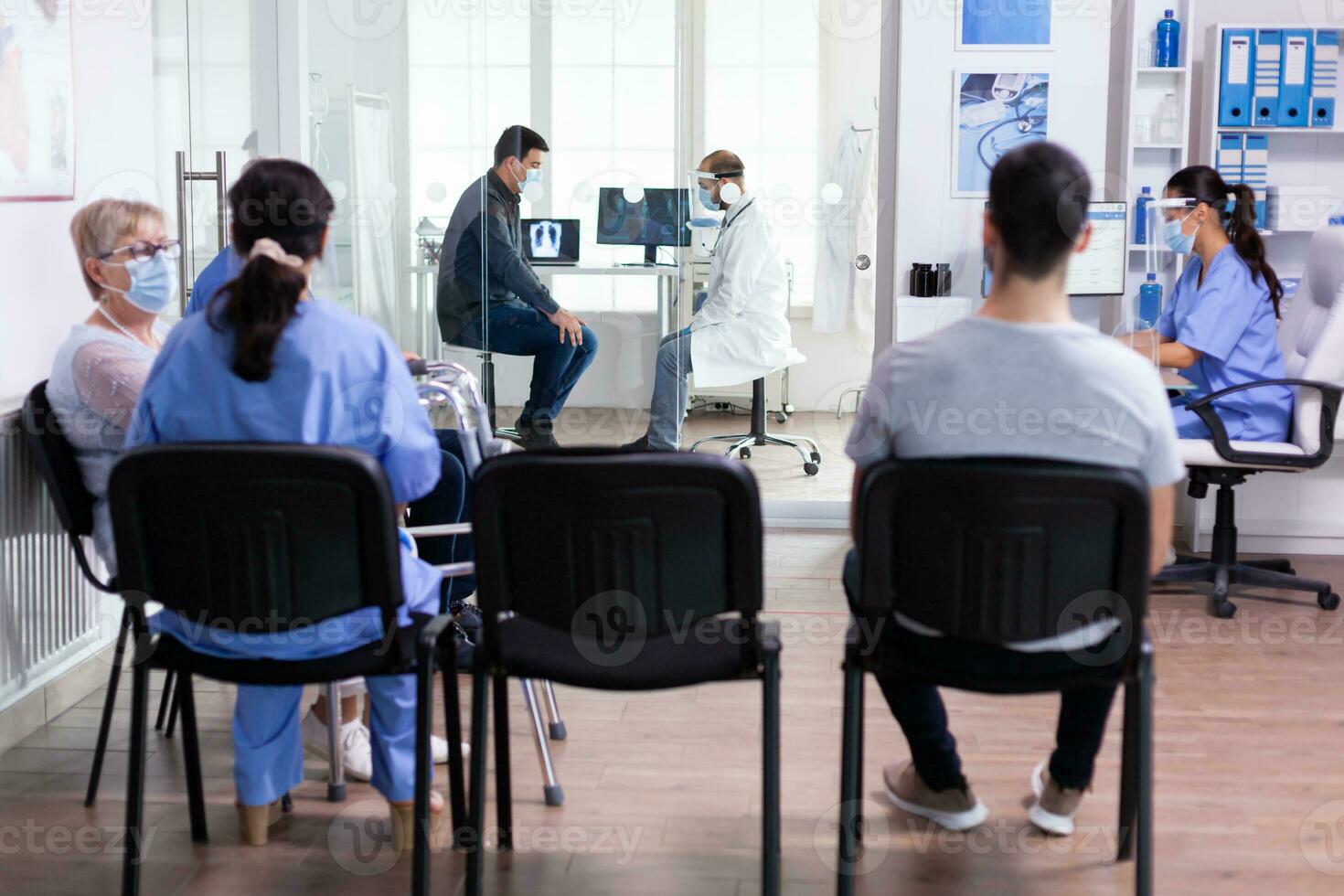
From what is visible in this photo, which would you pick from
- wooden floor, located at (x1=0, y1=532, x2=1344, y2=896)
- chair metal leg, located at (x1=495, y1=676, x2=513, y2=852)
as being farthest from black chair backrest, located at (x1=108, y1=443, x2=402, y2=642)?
wooden floor, located at (x1=0, y1=532, x2=1344, y2=896)

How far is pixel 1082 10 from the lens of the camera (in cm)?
498

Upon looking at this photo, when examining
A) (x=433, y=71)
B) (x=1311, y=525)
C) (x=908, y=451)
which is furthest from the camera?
(x=1311, y=525)

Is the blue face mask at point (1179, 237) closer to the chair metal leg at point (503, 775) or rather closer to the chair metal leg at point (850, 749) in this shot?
the chair metal leg at point (850, 749)

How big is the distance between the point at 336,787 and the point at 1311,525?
3.74 meters

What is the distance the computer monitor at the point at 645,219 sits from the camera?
4.68 metres

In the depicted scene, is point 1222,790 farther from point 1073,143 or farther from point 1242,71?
point 1242,71

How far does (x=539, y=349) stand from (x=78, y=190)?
1821 mm

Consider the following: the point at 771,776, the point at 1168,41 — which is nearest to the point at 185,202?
the point at 771,776

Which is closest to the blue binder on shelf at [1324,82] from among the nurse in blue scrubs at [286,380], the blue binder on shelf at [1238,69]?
the blue binder on shelf at [1238,69]

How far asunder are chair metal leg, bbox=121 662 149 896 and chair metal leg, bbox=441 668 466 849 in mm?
475

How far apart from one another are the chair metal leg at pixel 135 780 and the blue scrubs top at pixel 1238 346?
3197mm

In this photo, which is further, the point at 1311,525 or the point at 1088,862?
the point at 1311,525

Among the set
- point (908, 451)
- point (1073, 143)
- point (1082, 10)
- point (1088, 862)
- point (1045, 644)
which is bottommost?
point (1088, 862)

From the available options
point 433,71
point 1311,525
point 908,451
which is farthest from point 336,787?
point 1311,525
